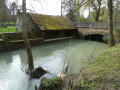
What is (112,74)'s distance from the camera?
7.74 feet

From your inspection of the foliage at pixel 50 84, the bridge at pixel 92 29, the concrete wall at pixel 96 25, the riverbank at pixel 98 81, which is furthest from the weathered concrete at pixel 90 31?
the foliage at pixel 50 84

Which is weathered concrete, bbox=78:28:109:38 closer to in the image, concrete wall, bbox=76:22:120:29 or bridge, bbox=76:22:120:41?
bridge, bbox=76:22:120:41

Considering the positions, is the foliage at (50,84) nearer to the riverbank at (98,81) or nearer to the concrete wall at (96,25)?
the riverbank at (98,81)

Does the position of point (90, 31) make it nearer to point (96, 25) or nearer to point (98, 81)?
point (96, 25)

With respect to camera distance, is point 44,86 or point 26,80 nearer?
point 44,86

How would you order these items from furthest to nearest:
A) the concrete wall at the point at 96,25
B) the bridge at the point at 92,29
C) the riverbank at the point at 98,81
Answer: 1. the bridge at the point at 92,29
2. the concrete wall at the point at 96,25
3. the riverbank at the point at 98,81

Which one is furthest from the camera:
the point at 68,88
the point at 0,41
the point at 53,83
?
the point at 0,41

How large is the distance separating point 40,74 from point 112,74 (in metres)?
2.91

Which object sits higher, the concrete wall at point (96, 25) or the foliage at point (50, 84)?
the concrete wall at point (96, 25)

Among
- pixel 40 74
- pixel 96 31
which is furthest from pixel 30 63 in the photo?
pixel 96 31

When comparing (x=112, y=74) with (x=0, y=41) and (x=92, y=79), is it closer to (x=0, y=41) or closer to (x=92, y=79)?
(x=92, y=79)

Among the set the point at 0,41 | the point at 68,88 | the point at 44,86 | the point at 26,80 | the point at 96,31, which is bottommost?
the point at 26,80

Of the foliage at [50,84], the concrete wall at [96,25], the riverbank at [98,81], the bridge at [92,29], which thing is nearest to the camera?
the riverbank at [98,81]

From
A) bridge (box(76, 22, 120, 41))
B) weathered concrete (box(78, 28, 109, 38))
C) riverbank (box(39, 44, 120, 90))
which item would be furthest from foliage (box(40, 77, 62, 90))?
weathered concrete (box(78, 28, 109, 38))
